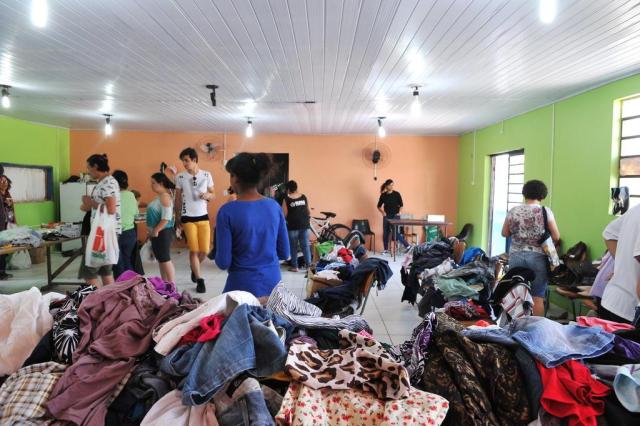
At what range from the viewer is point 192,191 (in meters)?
4.57

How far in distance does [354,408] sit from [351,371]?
3.8 inches

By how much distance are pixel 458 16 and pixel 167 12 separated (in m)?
1.96

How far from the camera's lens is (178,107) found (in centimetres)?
582

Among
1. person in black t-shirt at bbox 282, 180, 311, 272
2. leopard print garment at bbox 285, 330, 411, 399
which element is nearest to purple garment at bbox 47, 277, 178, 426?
leopard print garment at bbox 285, 330, 411, 399

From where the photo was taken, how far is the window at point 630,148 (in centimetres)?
385

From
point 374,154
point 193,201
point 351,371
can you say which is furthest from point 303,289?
point 374,154

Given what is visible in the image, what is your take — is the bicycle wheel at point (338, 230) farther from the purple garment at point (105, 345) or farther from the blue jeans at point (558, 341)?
the blue jeans at point (558, 341)

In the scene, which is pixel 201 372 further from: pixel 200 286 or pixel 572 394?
pixel 200 286

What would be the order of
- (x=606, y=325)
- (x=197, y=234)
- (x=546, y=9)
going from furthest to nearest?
(x=197, y=234)
(x=546, y=9)
(x=606, y=325)

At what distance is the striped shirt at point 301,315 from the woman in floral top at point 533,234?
2575mm

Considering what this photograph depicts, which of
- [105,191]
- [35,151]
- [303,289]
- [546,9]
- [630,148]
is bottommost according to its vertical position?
[303,289]

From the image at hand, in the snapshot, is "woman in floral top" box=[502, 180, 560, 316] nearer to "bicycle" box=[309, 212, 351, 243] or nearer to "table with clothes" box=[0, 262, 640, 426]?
"table with clothes" box=[0, 262, 640, 426]

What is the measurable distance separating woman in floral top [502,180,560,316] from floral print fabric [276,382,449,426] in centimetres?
280

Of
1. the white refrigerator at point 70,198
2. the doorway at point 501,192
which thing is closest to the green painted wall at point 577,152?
the doorway at point 501,192
